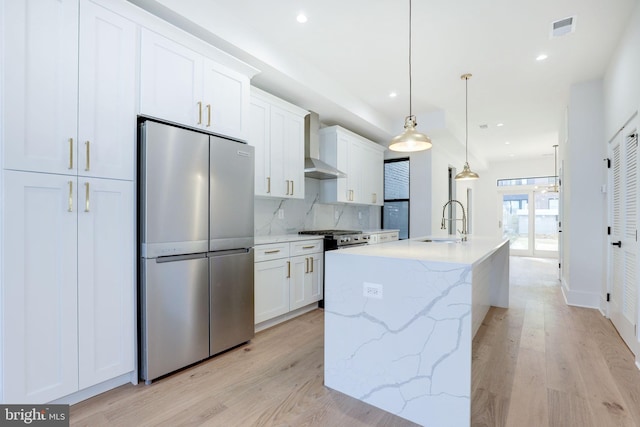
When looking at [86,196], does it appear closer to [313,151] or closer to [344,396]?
[344,396]

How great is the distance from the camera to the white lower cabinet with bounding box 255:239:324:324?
3016 millimetres

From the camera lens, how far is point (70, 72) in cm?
176

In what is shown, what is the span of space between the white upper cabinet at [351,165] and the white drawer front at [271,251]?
159 centimetres

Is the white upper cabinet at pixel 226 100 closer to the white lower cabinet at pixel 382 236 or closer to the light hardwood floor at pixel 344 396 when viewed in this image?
the light hardwood floor at pixel 344 396

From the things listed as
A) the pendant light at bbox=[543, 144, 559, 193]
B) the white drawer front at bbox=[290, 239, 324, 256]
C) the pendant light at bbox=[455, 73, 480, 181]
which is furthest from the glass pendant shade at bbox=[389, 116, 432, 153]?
the pendant light at bbox=[543, 144, 559, 193]

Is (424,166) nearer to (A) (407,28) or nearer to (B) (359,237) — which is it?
(B) (359,237)

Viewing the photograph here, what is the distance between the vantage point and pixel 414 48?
10.3ft

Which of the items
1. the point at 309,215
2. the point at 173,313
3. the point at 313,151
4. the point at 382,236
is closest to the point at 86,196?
the point at 173,313

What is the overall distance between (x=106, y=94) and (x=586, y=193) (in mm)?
5025

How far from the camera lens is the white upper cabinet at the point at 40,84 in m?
1.56

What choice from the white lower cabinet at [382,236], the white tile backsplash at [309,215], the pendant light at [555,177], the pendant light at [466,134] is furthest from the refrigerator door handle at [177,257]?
the pendant light at [555,177]

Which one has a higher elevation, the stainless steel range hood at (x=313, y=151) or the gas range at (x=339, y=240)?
the stainless steel range hood at (x=313, y=151)

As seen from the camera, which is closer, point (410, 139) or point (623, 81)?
point (410, 139)

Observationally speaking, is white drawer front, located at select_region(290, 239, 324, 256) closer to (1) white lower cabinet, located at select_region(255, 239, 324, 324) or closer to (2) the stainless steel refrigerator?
(1) white lower cabinet, located at select_region(255, 239, 324, 324)
